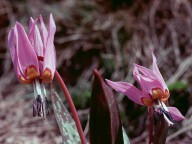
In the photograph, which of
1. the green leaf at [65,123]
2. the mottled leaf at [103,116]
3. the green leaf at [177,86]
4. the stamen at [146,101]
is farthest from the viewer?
the green leaf at [177,86]

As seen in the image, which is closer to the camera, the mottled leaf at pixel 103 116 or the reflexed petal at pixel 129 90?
the mottled leaf at pixel 103 116

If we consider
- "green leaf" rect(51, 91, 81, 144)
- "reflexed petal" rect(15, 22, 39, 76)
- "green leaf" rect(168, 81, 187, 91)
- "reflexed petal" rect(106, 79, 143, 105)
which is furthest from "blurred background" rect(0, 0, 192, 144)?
"reflexed petal" rect(15, 22, 39, 76)

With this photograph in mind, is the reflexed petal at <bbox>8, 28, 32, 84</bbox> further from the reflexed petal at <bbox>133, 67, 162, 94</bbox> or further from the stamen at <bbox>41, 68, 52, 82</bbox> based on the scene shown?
the reflexed petal at <bbox>133, 67, 162, 94</bbox>

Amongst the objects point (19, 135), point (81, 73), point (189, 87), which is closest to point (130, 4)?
point (81, 73)

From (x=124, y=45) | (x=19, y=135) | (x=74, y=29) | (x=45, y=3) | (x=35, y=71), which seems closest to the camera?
(x=35, y=71)

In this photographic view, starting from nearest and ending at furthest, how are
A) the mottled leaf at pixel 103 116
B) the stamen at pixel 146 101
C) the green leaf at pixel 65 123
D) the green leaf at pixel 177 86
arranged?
the mottled leaf at pixel 103 116
the stamen at pixel 146 101
the green leaf at pixel 65 123
the green leaf at pixel 177 86

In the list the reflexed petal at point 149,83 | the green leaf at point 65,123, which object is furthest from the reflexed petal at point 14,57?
the reflexed petal at point 149,83

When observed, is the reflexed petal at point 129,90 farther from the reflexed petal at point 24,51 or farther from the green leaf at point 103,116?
the reflexed petal at point 24,51

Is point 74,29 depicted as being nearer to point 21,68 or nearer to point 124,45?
point 124,45
